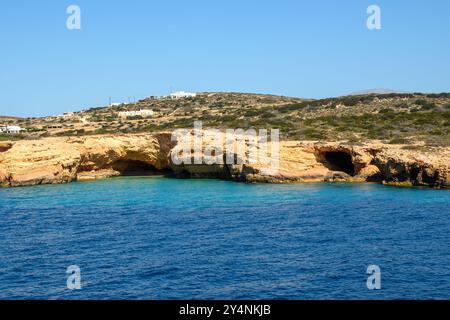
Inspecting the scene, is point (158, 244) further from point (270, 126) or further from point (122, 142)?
point (270, 126)

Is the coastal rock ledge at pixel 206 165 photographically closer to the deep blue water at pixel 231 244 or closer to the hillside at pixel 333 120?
the deep blue water at pixel 231 244

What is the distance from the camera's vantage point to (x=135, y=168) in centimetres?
5562

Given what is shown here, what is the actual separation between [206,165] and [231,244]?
2538cm

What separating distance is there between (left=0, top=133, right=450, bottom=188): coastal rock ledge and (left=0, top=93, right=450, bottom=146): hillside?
464cm

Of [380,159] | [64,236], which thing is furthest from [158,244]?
[380,159]

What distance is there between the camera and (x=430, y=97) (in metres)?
74.2

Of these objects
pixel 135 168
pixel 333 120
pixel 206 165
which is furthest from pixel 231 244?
pixel 333 120

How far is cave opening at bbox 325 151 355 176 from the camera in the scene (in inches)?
1766

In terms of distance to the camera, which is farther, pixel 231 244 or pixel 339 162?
→ pixel 339 162

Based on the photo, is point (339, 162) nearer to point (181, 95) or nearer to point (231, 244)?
point (231, 244)

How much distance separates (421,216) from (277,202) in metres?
8.70

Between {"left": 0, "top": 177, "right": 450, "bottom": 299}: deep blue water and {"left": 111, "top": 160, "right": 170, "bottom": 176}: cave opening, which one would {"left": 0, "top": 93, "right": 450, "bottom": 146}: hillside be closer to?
{"left": 111, "top": 160, "right": 170, "bottom": 176}: cave opening

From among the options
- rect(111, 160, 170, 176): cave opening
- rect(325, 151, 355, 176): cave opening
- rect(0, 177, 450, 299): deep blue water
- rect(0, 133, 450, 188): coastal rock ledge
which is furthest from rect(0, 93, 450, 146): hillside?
rect(0, 177, 450, 299): deep blue water
